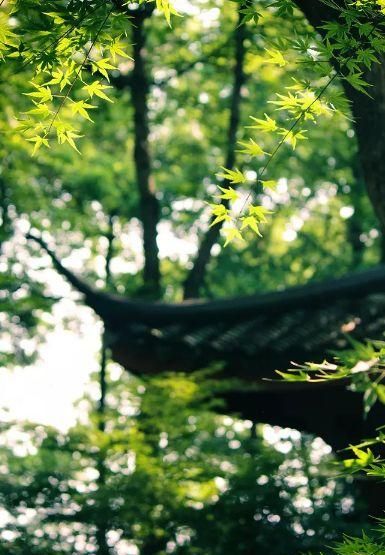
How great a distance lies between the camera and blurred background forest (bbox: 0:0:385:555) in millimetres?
6656

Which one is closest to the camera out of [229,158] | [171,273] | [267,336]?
[267,336]

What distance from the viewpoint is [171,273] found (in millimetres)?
19359

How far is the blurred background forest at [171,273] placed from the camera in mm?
6656

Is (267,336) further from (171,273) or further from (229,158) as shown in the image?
(171,273)

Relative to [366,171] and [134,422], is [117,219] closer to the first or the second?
[134,422]

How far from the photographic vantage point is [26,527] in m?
6.72

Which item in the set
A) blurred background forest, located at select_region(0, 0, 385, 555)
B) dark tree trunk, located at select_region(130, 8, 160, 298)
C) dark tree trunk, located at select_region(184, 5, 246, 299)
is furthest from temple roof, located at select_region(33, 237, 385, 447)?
dark tree trunk, located at select_region(184, 5, 246, 299)

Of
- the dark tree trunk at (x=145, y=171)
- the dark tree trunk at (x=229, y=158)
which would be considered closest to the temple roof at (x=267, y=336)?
the dark tree trunk at (x=145, y=171)

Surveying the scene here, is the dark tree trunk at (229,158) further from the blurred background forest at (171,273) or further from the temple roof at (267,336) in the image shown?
the temple roof at (267,336)

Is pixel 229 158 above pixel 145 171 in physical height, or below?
above

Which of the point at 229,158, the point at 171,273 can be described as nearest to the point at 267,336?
the point at 229,158

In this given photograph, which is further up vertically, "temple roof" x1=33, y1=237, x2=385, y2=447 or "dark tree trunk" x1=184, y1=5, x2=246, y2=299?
"temple roof" x1=33, y1=237, x2=385, y2=447

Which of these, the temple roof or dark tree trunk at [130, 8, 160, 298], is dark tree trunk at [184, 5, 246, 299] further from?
the temple roof

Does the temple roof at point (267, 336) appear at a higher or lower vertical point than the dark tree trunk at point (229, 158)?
higher
